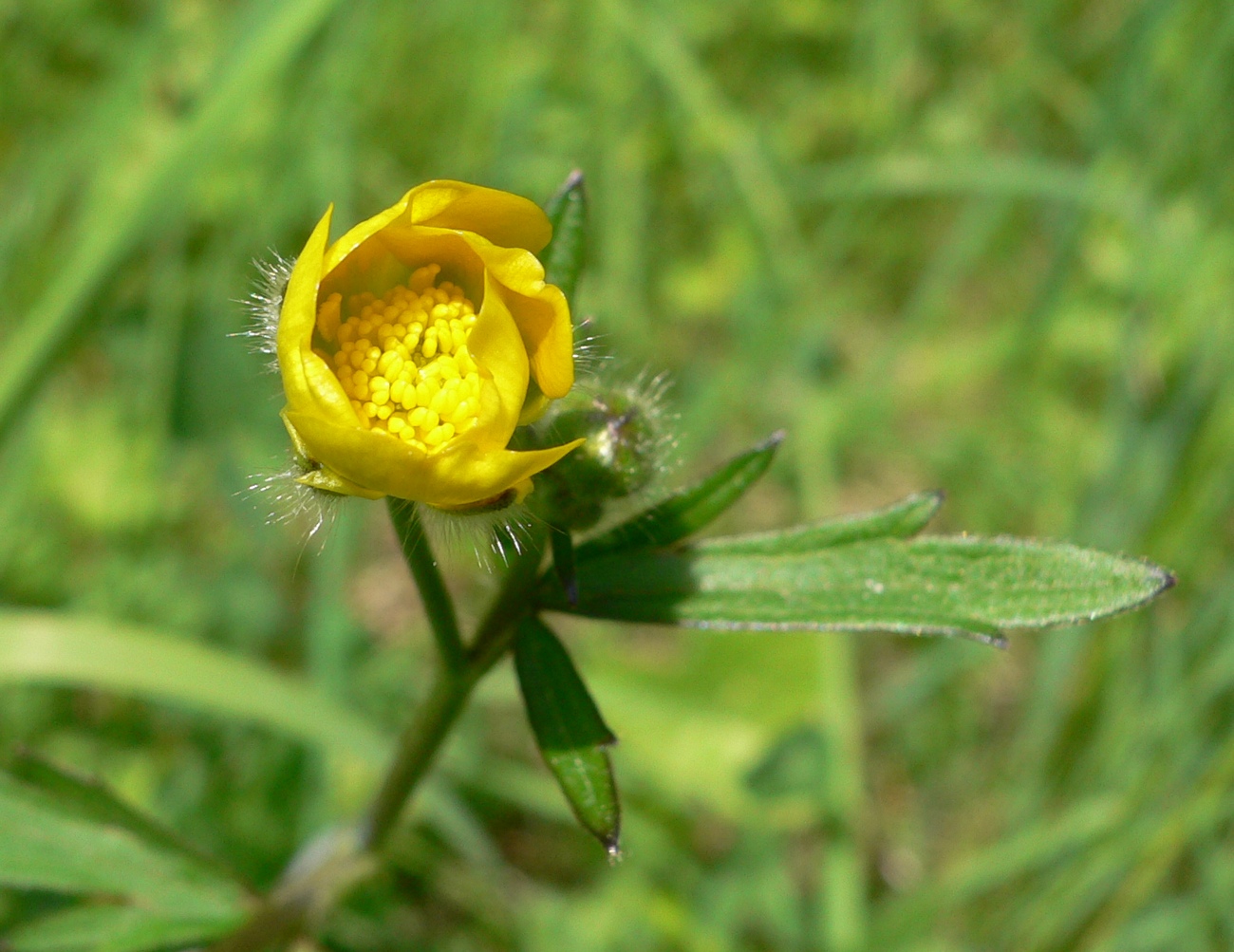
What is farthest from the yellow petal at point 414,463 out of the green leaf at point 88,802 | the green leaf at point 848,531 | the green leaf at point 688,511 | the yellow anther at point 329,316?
the green leaf at point 88,802

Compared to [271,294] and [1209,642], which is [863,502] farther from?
[271,294]

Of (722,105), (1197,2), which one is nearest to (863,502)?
(722,105)

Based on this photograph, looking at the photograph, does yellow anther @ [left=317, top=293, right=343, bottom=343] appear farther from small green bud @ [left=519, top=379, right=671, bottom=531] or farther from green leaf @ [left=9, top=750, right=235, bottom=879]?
green leaf @ [left=9, top=750, right=235, bottom=879]

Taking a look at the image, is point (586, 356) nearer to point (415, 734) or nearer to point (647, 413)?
point (647, 413)

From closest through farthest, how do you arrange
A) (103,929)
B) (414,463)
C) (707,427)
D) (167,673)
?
(414,463), (103,929), (167,673), (707,427)

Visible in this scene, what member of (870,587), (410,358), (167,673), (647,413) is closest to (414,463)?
(410,358)

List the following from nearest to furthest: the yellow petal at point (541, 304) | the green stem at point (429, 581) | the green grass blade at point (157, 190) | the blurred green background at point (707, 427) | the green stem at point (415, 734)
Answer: the yellow petal at point (541, 304) → the green stem at point (429, 581) → the green stem at point (415, 734) → the green grass blade at point (157, 190) → the blurred green background at point (707, 427)

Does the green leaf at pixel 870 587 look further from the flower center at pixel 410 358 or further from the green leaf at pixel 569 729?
the flower center at pixel 410 358
